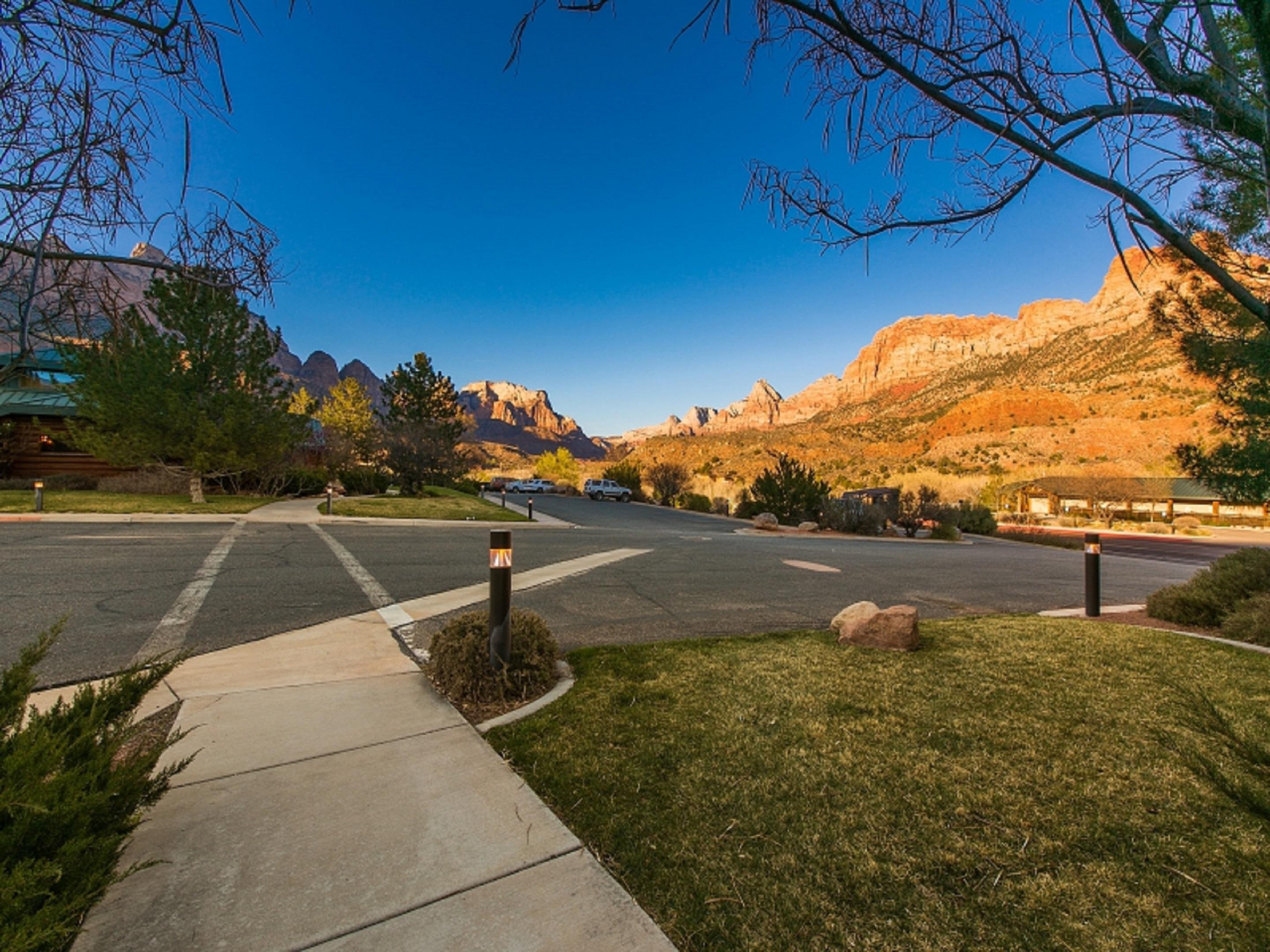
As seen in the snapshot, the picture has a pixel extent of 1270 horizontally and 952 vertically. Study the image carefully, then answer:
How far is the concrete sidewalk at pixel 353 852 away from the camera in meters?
1.83

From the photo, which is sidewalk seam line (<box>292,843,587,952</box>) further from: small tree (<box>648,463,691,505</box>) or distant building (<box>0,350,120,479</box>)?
small tree (<box>648,463,691,505</box>)

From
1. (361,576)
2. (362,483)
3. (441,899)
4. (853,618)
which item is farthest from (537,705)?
(362,483)

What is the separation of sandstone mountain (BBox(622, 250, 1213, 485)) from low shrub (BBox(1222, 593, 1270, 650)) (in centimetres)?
2822

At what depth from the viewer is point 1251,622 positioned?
5.47 m

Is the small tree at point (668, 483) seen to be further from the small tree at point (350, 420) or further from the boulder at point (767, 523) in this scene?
the small tree at point (350, 420)

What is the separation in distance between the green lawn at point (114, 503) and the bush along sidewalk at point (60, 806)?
1795 centimetres

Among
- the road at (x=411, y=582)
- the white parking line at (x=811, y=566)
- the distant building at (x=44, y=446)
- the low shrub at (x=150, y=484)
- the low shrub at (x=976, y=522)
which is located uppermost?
the distant building at (x=44, y=446)

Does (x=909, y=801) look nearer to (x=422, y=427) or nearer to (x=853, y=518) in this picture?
(x=853, y=518)

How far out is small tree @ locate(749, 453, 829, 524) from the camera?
78.2ft

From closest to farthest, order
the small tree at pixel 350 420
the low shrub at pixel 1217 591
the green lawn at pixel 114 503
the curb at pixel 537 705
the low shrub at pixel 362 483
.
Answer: the curb at pixel 537 705 < the low shrub at pixel 1217 591 < the green lawn at pixel 114 503 < the low shrub at pixel 362 483 < the small tree at pixel 350 420

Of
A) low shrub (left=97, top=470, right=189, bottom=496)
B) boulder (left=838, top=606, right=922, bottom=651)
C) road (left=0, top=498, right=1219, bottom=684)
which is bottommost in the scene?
road (left=0, top=498, right=1219, bottom=684)

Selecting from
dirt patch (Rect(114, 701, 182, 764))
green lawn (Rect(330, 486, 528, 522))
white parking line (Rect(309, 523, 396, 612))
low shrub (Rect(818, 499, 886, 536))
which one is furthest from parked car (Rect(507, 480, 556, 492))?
dirt patch (Rect(114, 701, 182, 764))

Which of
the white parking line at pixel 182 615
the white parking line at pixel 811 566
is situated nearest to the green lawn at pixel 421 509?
the white parking line at pixel 182 615

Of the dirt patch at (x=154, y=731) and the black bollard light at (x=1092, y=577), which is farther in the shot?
the black bollard light at (x=1092, y=577)
